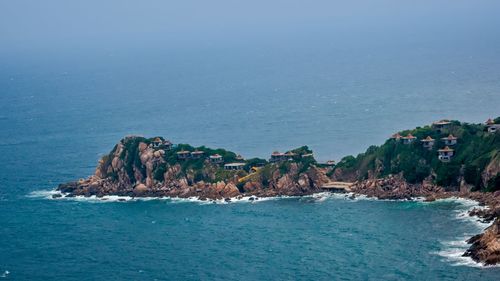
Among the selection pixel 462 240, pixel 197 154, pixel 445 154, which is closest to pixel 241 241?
pixel 462 240

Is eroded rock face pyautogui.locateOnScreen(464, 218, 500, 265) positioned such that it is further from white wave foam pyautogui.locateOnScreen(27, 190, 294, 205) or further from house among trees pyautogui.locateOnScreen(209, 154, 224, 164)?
house among trees pyautogui.locateOnScreen(209, 154, 224, 164)

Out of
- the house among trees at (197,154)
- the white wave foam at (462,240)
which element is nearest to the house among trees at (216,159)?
the house among trees at (197,154)

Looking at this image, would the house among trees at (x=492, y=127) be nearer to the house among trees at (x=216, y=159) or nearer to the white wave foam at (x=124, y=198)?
the white wave foam at (x=124, y=198)

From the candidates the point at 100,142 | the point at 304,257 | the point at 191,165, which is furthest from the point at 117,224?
the point at 100,142

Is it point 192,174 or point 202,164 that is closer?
point 192,174

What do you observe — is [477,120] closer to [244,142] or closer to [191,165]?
[244,142]

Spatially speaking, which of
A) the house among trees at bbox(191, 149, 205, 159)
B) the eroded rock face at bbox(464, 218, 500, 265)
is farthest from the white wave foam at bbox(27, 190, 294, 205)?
the eroded rock face at bbox(464, 218, 500, 265)

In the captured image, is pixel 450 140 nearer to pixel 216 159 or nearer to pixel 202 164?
pixel 216 159
